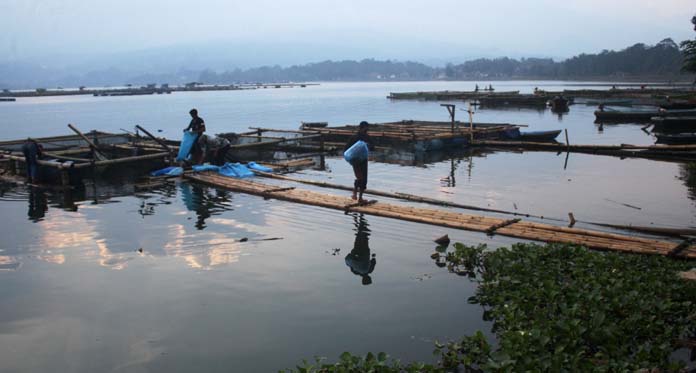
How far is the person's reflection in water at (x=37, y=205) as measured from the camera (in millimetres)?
12873

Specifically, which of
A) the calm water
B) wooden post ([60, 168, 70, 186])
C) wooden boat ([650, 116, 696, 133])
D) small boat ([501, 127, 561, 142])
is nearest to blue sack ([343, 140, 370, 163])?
the calm water

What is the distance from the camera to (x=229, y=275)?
850 cm

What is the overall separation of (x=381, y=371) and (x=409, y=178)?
13.3 m

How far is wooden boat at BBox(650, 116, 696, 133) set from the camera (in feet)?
87.9

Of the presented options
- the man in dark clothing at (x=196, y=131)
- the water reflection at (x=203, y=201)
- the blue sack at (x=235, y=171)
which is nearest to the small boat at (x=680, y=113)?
the blue sack at (x=235, y=171)

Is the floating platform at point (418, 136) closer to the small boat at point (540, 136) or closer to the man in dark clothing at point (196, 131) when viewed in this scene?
the small boat at point (540, 136)

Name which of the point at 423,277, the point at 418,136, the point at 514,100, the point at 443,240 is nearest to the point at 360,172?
the point at 443,240

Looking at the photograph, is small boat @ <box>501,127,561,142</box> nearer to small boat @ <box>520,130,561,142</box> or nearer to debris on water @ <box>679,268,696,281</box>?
small boat @ <box>520,130,561,142</box>

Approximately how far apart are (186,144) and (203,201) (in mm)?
3803

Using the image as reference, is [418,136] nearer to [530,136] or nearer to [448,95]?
[530,136]

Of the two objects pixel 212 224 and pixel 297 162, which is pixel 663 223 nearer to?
pixel 212 224

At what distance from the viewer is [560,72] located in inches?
7077

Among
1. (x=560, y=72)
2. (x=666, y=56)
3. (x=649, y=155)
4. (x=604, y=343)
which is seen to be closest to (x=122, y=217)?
(x=604, y=343)

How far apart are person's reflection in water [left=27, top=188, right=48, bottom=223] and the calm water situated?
33 millimetres
